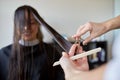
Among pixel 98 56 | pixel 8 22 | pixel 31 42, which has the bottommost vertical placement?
pixel 98 56

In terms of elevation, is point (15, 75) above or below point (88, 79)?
below

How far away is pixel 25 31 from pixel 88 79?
136cm

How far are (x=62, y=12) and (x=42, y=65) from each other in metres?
0.77

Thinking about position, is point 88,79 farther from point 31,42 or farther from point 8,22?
point 8,22

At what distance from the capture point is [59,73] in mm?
1633

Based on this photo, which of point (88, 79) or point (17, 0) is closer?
point (88, 79)

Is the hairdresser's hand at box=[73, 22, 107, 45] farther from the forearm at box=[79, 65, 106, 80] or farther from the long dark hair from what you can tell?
the long dark hair

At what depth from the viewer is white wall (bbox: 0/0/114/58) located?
203 cm

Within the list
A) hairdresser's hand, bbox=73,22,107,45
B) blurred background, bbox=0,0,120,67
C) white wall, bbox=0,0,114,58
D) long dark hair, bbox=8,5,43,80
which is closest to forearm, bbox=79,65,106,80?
hairdresser's hand, bbox=73,22,107,45

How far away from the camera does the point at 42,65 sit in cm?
163

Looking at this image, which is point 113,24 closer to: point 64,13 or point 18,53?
point 18,53

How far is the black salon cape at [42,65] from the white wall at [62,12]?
1.40 ft

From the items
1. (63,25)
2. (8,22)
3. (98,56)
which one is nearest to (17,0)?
(8,22)

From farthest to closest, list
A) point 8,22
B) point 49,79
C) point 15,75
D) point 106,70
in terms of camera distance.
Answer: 1. point 8,22
2. point 49,79
3. point 15,75
4. point 106,70
